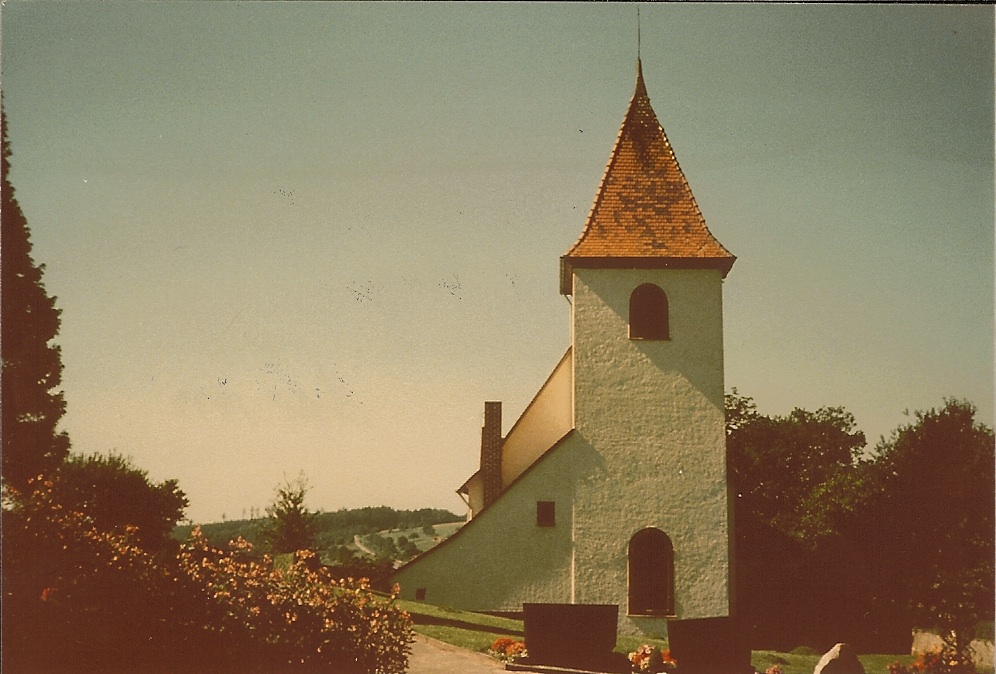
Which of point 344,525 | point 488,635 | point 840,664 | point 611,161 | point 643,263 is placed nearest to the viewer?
point 840,664

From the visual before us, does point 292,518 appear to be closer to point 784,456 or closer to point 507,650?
point 507,650

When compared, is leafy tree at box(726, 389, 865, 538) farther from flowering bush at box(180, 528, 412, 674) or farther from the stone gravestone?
flowering bush at box(180, 528, 412, 674)

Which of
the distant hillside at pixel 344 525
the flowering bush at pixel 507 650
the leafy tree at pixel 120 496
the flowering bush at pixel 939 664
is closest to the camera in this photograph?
the leafy tree at pixel 120 496

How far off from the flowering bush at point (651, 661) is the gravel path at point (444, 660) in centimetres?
199

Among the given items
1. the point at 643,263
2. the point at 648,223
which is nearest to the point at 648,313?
the point at 643,263

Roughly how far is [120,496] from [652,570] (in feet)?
28.6

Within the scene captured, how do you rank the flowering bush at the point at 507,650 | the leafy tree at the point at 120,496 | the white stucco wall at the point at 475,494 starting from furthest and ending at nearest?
the white stucco wall at the point at 475,494 → the flowering bush at the point at 507,650 → the leafy tree at the point at 120,496

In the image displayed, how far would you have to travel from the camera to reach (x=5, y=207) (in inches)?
520

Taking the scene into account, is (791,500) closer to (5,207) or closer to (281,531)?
(281,531)

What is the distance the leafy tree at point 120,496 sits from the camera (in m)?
12.7

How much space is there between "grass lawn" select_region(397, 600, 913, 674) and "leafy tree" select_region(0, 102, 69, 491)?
5.50 meters

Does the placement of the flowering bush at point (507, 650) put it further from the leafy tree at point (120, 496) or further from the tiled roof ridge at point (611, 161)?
the tiled roof ridge at point (611, 161)

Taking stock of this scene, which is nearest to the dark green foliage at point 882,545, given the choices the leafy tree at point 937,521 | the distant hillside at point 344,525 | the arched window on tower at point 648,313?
the leafy tree at point 937,521

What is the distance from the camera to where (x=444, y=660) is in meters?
12.9
